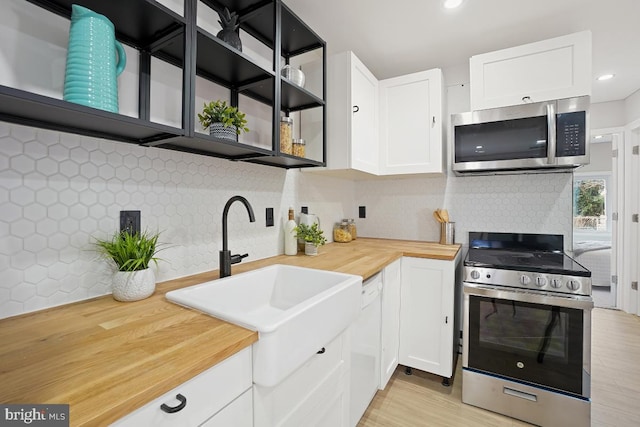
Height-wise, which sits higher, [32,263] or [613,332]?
[32,263]

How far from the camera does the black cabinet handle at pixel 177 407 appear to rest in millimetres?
553

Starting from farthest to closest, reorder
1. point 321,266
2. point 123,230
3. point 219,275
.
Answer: point 321,266 < point 219,275 < point 123,230

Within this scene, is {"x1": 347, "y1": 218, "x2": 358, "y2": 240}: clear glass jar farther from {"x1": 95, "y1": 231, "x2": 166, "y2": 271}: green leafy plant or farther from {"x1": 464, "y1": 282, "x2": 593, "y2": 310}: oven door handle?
{"x1": 95, "y1": 231, "x2": 166, "y2": 271}: green leafy plant

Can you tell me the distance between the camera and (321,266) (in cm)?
149

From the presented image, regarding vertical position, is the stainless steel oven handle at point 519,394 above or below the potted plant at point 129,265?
below

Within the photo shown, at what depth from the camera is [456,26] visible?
1871 millimetres

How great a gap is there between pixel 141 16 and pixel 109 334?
1.00 m

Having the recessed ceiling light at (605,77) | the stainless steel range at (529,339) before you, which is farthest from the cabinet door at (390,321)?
the recessed ceiling light at (605,77)

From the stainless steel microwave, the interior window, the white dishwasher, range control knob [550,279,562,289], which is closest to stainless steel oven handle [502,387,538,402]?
range control knob [550,279,562,289]

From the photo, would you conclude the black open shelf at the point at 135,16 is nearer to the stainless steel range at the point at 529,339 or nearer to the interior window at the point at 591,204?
the stainless steel range at the point at 529,339

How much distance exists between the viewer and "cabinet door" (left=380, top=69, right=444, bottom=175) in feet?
7.02

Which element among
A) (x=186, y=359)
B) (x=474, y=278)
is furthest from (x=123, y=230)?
(x=474, y=278)

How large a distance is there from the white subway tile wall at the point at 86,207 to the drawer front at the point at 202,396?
0.67m

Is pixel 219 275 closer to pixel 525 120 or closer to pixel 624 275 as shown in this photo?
pixel 525 120
